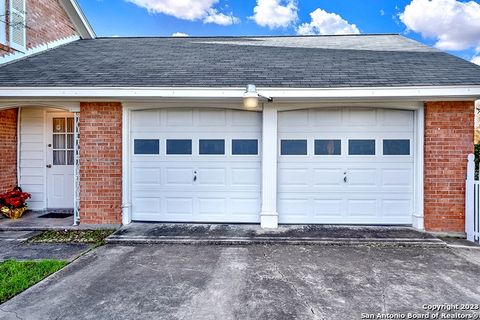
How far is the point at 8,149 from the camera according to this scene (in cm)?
683

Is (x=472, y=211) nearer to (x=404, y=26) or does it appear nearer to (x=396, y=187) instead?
(x=396, y=187)

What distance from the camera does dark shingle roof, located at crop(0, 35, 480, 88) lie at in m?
5.49

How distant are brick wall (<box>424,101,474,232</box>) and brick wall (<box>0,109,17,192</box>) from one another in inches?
364

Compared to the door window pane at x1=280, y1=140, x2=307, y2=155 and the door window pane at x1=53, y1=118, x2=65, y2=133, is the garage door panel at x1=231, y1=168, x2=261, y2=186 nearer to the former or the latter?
the door window pane at x1=280, y1=140, x2=307, y2=155

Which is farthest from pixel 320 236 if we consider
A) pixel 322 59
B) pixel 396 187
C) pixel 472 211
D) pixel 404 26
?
pixel 404 26

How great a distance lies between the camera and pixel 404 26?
20.6 meters

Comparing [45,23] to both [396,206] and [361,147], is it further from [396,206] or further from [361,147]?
[396,206]

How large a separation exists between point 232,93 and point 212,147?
49.7 inches

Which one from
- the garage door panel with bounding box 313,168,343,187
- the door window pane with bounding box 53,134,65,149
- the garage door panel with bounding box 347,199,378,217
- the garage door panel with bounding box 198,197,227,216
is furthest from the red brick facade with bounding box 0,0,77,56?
the garage door panel with bounding box 347,199,378,217

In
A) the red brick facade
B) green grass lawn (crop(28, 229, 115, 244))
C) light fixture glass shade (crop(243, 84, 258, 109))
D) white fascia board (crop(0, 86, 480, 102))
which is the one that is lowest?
green grass lawn (crop(28, 229, 115, 244))

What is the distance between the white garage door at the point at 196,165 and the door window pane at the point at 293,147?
0.52 m

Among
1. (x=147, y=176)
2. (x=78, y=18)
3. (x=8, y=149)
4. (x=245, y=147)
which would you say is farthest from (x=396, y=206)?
(x=78, y=18)

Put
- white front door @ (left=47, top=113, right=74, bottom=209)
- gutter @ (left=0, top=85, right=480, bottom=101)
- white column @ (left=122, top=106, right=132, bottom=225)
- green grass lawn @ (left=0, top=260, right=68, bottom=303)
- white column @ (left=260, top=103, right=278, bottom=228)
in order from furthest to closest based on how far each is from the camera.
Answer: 1. white front door @ (left=47, top=113, right=74, bottom=209)
2. white column @ (left=122, top=106, right=132, bottom=225)
3. white column @ (left=260, top=103, right=278, bottom=228)
4. gutter @ (left=0, top=85, right=480, bottom=101)
5. green grass lawn @ (left=0, top=260, right=68, bottom=303)

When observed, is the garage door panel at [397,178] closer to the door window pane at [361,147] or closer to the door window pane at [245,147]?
the door window pane at [361,147]
